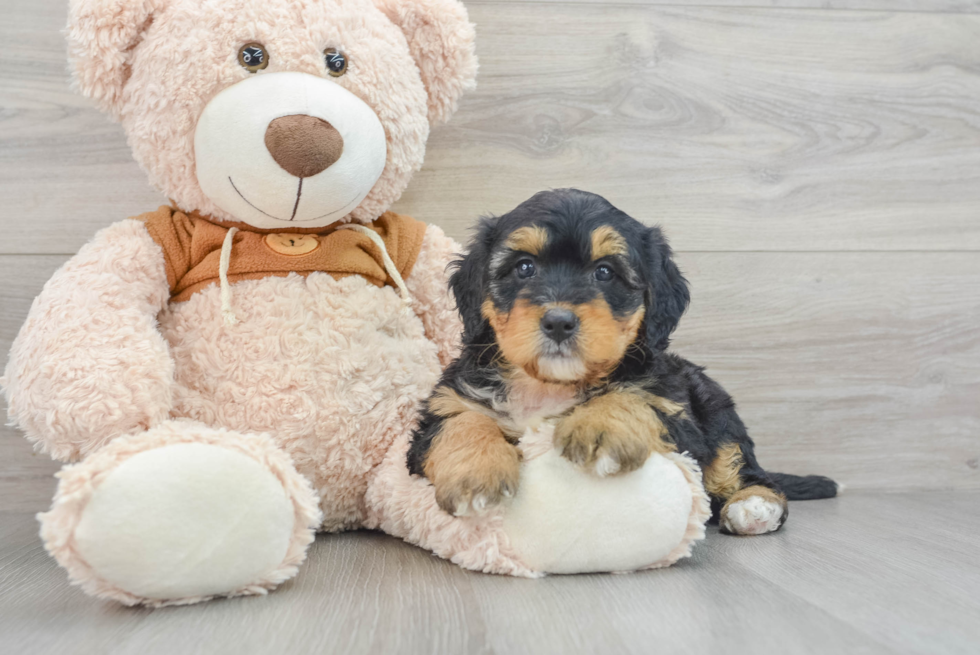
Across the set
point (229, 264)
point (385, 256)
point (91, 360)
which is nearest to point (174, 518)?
point (91, 360)

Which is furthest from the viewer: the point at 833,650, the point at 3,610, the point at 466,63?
the point at 466,63

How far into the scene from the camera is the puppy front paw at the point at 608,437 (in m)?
1.41

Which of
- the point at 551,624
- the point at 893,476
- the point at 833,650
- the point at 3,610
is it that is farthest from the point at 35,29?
the point at 893,476

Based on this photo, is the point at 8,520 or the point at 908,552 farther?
the point at 8,520

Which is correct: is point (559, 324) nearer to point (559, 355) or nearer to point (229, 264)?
point (559, 355)

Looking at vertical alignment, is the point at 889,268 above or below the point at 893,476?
above

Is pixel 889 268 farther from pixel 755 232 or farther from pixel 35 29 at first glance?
pixel 35 29

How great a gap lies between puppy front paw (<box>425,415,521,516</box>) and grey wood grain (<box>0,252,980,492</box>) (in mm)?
1140

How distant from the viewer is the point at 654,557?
59.1 inches

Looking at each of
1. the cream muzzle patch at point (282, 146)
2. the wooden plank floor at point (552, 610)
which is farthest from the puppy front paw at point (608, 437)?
the cream muzzle patch at point (282, 146)

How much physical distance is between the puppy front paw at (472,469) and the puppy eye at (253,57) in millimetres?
876

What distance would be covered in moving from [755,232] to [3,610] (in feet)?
7.12

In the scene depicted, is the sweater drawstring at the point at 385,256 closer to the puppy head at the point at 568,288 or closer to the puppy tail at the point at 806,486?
the puppy head at the point at 568,288

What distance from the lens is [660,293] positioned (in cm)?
164
